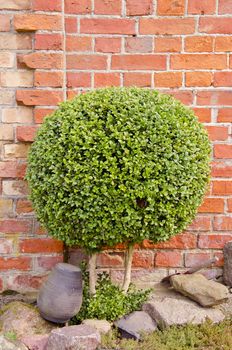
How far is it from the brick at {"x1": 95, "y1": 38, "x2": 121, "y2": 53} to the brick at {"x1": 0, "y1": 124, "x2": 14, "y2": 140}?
2.50 feet

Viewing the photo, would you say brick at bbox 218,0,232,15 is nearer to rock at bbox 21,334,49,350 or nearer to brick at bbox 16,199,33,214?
brick at bbox 16,199,33,214

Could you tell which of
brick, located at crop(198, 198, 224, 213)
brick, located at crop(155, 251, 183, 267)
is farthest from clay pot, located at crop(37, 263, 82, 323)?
brick, located at crop(198, 198, 224, 213)

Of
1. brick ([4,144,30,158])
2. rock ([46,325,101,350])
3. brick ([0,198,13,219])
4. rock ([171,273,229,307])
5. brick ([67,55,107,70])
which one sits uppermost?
brick ([67,55,107,70])

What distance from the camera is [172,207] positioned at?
8.59 ft

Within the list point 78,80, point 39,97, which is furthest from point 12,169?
point 78,80

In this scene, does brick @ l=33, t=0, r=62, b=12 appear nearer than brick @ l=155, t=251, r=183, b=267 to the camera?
Yes

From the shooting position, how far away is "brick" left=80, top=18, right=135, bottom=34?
3109 mm

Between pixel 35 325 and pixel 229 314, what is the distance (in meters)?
1.18

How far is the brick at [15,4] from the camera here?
2.97 m

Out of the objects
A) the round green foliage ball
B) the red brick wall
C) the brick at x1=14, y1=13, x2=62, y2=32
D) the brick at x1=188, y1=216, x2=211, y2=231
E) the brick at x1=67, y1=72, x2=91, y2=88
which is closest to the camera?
the round green foliage ball

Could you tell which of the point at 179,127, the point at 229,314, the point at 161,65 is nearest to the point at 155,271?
the point at 229,314

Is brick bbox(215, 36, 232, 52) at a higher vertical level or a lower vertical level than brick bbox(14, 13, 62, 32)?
lower

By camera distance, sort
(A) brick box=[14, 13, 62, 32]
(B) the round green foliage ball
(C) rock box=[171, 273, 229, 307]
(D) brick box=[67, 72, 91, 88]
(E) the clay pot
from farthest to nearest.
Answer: (D) brick box=[67, 72, 91, 88] → (A) brick box=[14, 13, 62, 32] → (C) rock box=[171, 273, 229, 307] → (E) the clay pot → (B) the round green foliage ball

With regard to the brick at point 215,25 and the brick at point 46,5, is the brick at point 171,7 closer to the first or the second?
the brick at point 215,25
